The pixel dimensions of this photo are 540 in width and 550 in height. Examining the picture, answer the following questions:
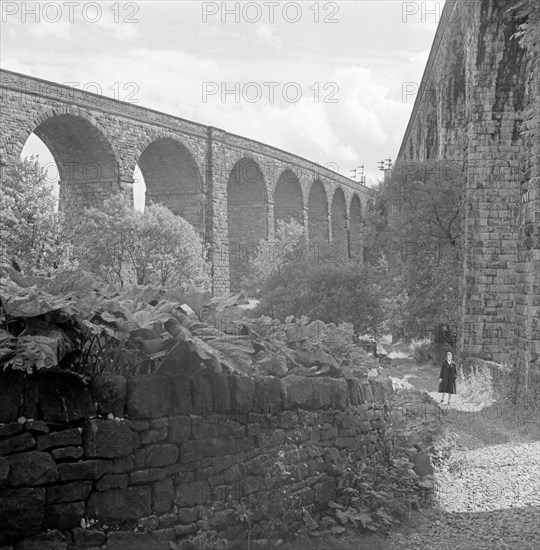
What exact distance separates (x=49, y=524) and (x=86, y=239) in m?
19.5

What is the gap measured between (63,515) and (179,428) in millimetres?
856

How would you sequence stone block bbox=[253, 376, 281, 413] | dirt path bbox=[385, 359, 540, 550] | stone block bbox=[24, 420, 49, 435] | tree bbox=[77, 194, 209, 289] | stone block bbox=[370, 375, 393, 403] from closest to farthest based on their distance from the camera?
stone block bbox=[24, 420, 49, 435] < stone block bbox=[253, 376, 281, 413] < dirt path bbox=[385, 359, 540, 550] < stone block bbox=[370, 375, 393, 403] < tree bbox=[77, 194, 209, 289]

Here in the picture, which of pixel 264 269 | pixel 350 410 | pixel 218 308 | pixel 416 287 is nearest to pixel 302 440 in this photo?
pixel 350 410

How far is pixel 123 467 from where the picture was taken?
13.7 feet

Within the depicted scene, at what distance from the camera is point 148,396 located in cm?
429

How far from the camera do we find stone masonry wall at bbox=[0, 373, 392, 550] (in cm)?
385

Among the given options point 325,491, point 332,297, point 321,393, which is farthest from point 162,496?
point 332,297

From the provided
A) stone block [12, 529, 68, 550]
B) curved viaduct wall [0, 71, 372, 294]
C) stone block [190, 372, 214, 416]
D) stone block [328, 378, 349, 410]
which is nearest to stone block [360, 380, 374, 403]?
stone block [328, 378, 349, 410]

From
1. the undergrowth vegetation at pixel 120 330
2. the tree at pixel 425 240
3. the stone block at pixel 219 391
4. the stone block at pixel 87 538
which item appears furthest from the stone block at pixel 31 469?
the tree at pixel 425 240

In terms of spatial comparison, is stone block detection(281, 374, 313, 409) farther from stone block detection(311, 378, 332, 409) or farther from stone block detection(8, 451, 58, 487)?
stone block detection(8, 451, 58, 487)

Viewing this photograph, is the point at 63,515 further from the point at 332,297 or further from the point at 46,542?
the point at 332,297

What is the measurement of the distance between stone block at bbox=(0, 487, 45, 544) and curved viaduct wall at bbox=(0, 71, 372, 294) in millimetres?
17960

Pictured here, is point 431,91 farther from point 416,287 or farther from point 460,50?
point 416,287

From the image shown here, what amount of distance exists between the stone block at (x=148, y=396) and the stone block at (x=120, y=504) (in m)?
0.45
